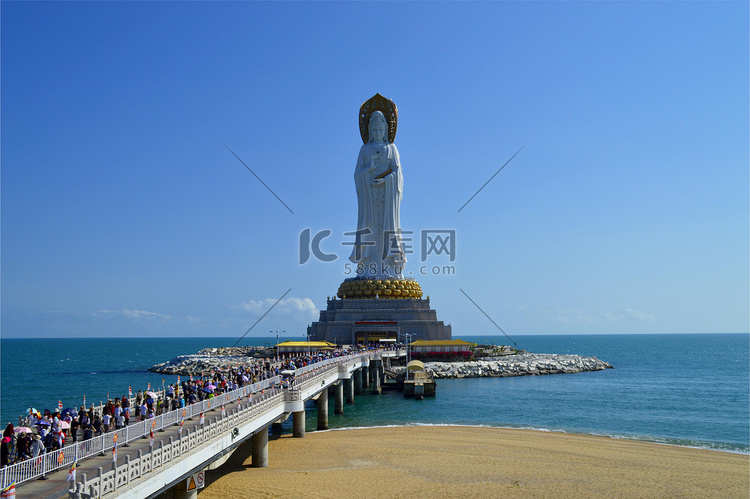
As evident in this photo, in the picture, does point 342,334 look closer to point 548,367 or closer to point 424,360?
point 424,360

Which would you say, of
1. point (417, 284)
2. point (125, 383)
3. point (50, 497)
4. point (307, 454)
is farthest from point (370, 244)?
point (50, 497)

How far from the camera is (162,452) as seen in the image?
11.5 metres

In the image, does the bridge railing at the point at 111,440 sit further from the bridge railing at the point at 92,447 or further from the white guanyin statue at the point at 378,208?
the white guanyin statue at the point at 378,208

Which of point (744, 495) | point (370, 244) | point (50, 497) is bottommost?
point (744, 495)

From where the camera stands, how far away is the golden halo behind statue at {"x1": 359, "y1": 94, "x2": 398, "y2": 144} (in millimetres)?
60562

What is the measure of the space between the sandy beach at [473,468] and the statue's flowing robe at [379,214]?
32.9 metres

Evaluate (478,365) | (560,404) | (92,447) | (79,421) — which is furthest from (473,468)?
(478,365)

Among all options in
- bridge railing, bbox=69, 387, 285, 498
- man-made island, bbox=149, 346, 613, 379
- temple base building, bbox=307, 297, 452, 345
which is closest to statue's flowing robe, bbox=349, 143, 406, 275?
temple base building, bbox=307, 297, 452, 345

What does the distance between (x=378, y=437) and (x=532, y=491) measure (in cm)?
858

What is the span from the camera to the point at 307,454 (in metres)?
21.6

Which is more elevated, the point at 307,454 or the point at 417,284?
the point at 417,284

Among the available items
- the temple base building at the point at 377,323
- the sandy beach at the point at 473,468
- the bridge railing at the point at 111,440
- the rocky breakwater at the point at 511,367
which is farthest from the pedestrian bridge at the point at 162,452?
the temple base building at the point at 377,323

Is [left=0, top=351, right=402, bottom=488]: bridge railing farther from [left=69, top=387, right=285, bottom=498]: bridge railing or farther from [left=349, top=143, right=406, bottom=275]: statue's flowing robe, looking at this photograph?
[left=349, top=143, right=406, bottom=275]: statue's flowing robe

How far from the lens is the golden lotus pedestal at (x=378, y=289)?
55.8 metres
